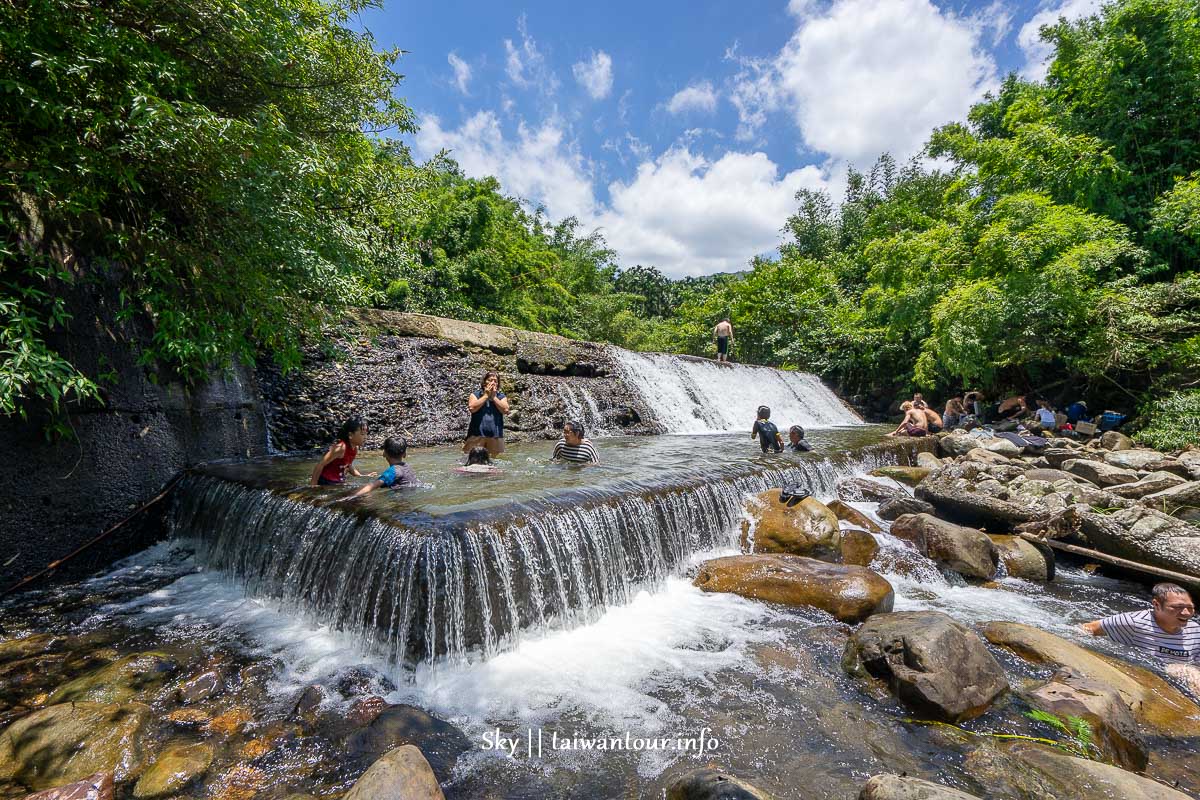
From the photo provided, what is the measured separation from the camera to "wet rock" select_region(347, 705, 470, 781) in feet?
9.16

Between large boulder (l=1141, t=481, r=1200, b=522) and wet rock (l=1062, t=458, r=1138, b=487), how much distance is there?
4.12ft

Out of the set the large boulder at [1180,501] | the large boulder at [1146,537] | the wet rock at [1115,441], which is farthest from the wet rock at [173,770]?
the wet rock at [1115,441]

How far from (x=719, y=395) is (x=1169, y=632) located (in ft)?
39.7

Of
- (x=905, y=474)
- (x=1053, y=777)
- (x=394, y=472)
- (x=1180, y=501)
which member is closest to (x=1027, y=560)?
(x=1180, y=501)

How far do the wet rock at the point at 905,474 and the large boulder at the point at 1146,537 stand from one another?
10.2 feet

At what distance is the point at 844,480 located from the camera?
8797mm

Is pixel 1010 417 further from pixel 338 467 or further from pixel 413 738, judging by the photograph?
pixel 413 738

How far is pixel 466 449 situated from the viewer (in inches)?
306

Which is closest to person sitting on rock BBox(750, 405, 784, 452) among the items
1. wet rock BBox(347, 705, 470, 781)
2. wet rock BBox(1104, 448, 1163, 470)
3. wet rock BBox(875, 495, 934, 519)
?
wet rock BBox(875, 495, 934, 519)

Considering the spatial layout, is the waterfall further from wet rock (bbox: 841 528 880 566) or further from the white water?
the white water

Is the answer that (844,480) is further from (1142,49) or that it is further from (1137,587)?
(1142,49)

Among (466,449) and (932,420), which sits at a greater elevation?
(932,420)

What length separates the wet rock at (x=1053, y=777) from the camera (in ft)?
7.45

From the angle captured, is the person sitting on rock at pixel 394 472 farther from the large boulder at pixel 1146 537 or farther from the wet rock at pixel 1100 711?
the large boulder at pixel 1146 537
